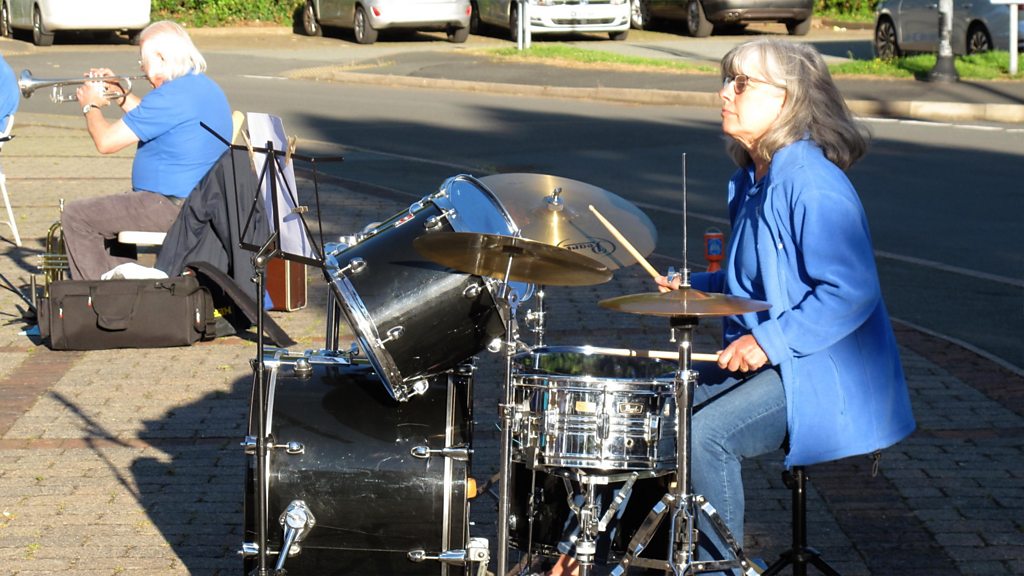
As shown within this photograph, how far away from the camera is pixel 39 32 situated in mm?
25094

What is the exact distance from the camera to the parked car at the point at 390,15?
81.9ft

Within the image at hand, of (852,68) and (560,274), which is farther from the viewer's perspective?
(852,68)

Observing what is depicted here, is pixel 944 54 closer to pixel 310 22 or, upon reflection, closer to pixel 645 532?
pixel 310 22

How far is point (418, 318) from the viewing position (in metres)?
4.13

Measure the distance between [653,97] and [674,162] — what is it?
5.19 meters

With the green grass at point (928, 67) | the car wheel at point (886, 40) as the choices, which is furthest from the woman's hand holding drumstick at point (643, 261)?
the car wheel at point (886, 40)

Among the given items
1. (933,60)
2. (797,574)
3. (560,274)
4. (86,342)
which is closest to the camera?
(560,274)

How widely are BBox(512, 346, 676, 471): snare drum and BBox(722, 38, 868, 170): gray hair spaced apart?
770mm

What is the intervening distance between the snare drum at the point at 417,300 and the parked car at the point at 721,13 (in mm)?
22273

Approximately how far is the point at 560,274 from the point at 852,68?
651 inches

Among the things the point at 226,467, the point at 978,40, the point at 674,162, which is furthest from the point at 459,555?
the point at 978,40

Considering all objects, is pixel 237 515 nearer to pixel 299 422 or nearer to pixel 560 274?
pixel 299 422

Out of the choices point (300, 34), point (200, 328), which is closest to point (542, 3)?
point (300, 34)

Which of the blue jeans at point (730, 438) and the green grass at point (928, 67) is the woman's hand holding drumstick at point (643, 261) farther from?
the green grass at point (928, 67)
